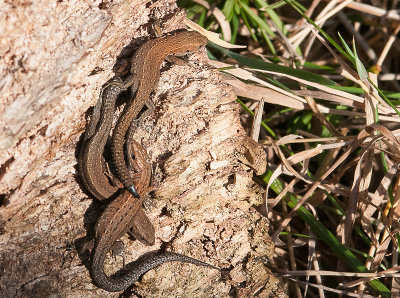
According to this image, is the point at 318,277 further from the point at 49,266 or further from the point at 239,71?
the point at 49,266

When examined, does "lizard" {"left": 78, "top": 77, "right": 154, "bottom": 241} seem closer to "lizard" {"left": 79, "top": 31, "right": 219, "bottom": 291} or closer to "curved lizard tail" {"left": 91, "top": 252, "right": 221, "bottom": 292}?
"lizard" {"left": 79, "top": 31, "right": 219, "bottom": 291}

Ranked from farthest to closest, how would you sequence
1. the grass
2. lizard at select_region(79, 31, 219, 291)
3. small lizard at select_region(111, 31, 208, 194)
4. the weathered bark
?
the grass → small lizard at select_region(111, 31, 208, 194) → lizard at select_region(79, 31, 219, 291) → the weathered bark

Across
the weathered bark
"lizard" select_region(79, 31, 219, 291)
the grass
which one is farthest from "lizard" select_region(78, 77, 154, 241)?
the grass

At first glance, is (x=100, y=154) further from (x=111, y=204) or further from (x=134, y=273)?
(x=134, y=273)

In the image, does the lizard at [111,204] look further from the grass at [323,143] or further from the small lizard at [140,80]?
the grass at [323,143]

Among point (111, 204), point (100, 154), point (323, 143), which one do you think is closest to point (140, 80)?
point (100, 154)

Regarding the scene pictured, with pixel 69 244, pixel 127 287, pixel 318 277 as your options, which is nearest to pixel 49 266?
pixel 69 244

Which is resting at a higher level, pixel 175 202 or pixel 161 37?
pixel 161 37
